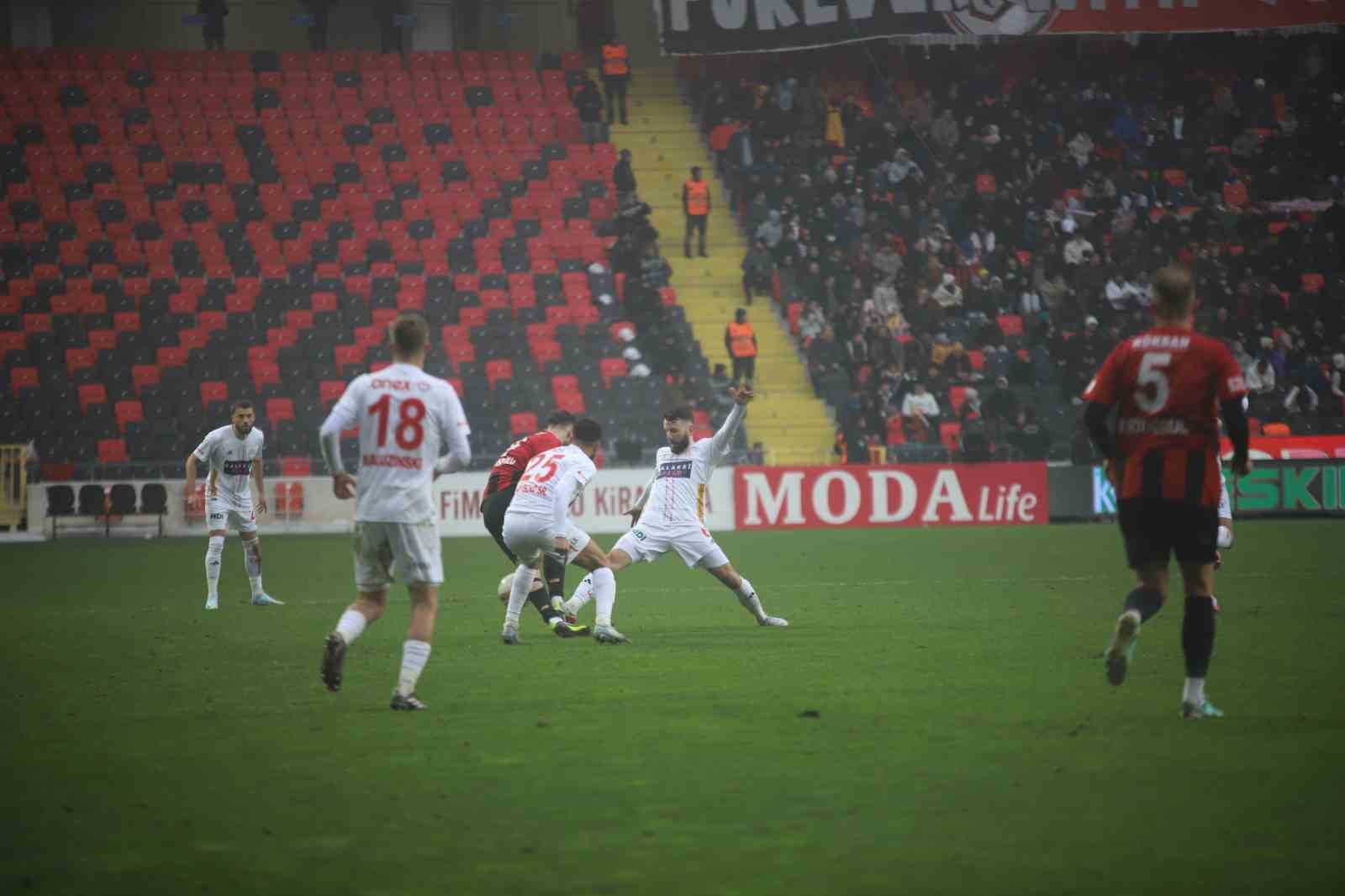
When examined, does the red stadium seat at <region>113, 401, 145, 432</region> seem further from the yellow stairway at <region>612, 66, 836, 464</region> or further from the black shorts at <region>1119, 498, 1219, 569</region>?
the black shorts at <region>1119, 498, 1219, 569</region>

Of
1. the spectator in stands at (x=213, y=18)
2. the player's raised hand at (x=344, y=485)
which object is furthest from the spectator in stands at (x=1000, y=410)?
the player's raised hand at (x=344, y=485)

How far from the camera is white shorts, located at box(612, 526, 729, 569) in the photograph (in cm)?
1396

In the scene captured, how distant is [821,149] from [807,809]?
33.7 m

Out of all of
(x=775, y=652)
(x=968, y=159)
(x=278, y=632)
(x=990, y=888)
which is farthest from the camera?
(x=968, y=159)

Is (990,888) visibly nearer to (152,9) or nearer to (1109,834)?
(1109,834)

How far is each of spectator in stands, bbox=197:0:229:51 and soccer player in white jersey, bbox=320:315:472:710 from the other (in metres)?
32.8

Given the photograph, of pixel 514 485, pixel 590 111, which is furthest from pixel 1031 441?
pixel 514 485

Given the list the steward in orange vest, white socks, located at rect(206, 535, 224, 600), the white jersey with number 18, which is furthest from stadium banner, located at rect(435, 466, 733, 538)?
the white jersey with number 18

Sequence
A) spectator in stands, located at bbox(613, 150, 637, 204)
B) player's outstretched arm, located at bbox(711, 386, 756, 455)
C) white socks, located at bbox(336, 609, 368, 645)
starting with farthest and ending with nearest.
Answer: spectator in stands, located at bbox(613, 150, 637, 204)
player's outstretched arm, located at bbox(711, 386, 756, 455)
white socks, located at bbox(336, 609, 368, 645)

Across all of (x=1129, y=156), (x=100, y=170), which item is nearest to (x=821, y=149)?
(x=1129, y=156)

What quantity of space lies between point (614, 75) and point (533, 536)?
29.5 m

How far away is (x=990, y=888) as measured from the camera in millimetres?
5238

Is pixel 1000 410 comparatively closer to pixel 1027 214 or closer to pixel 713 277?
pixel 1027 214

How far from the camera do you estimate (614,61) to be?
40.5 metres
